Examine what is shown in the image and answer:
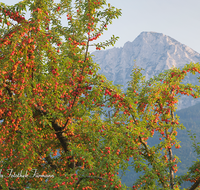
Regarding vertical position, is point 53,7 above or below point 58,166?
above

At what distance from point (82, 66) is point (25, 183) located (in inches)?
245

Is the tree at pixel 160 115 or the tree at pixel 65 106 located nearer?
the tree at pixel 65 106

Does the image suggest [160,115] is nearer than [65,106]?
No

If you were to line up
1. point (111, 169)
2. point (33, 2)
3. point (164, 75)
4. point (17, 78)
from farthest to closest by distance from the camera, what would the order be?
1. point (164, 75)
2. point (111, 169)
3. point (33, 2)
4. point (17, 78)

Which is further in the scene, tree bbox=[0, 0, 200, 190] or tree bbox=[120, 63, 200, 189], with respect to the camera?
tree bbox=[120, 63, 200, 189]

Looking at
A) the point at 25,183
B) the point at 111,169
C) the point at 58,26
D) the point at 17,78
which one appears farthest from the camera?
the point at 58,26

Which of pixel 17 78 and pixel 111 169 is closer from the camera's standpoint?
pixel 17 78

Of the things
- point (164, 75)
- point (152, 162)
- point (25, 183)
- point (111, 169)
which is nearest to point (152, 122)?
point (152, 162)

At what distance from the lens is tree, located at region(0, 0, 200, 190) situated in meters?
5.65

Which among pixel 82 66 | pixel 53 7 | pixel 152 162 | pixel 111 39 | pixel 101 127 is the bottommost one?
pixel 152 162

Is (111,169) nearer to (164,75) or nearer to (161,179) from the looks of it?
(161,179)

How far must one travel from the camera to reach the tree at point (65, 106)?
5.65 m

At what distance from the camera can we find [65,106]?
8.59 metres

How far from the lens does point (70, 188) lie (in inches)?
248
